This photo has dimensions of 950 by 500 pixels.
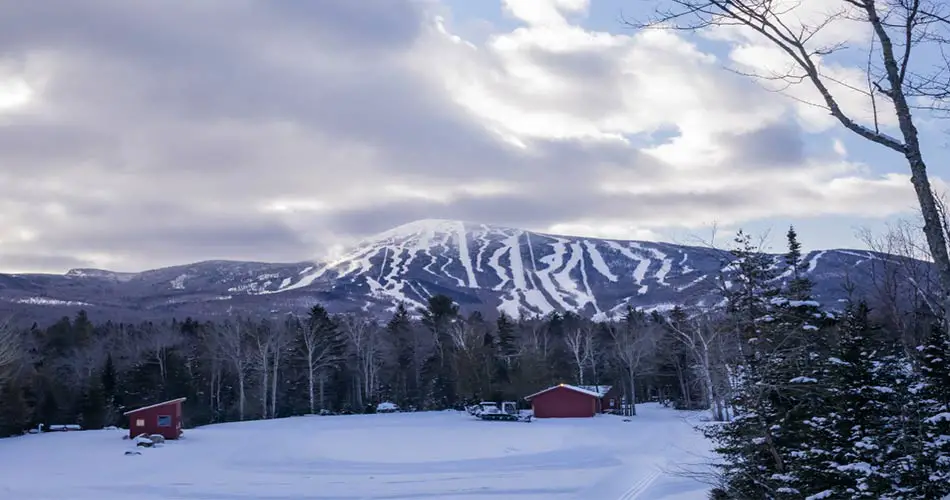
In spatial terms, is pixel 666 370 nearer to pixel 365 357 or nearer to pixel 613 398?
pixel 613 398

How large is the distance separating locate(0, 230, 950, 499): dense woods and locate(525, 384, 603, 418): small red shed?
3931 mm

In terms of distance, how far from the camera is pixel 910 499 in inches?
549

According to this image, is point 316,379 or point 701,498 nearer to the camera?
point 701,498

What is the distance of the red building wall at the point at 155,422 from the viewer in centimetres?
4591

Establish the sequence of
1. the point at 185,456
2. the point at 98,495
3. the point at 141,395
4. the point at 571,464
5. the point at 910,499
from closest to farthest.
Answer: the point at 910,499
the point at 98,495
the point at 571,464
the point at 185,456
the point at 141,395

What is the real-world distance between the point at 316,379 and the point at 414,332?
12144 mm

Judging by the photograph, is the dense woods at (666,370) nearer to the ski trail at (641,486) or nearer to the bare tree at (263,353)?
the bare tree at (263,353)

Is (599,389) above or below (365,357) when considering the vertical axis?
below

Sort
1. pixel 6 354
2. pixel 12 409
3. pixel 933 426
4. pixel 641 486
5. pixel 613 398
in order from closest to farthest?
pixel 933 426, pixel 641 486, pixel 6 354, pixel 12 409, pixel 613 398

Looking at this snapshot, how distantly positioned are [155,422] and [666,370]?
4891 cm

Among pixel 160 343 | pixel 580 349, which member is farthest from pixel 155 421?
pixel 580 349

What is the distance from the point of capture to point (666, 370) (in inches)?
3002

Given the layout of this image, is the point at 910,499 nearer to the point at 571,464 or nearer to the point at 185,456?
the point at 571,464

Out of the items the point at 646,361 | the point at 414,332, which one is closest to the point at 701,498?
the point at 646,361
